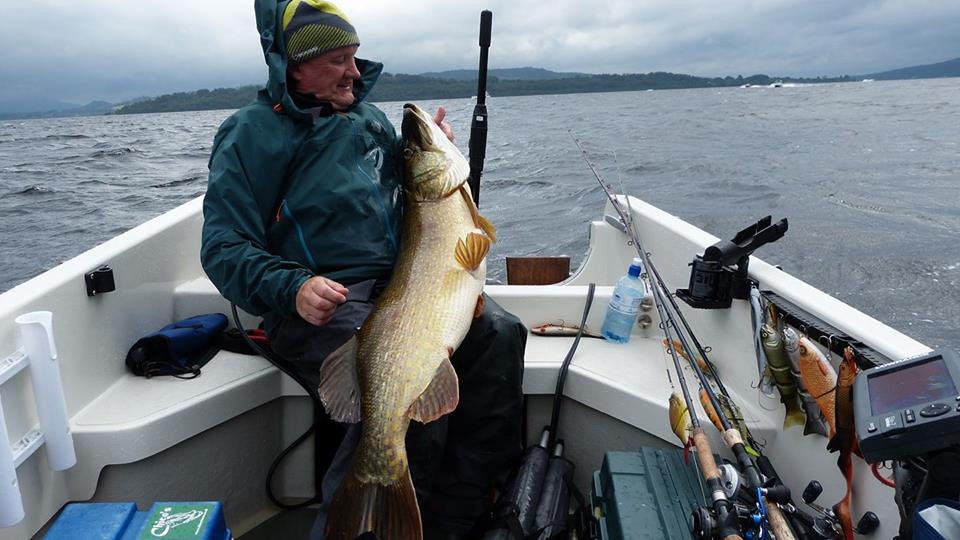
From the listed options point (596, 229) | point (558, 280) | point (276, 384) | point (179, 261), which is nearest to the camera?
point (276, 384)

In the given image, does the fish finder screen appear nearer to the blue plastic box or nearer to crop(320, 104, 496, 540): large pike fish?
crop(320, 104, 496, 540): large pike fish

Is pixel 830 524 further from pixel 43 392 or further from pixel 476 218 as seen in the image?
pixel 43 392

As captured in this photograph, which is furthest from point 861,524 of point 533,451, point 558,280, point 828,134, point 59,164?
point 828,134

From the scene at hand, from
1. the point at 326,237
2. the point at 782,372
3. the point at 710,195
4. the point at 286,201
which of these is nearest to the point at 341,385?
the point at 326,237

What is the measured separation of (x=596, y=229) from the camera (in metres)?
5.98

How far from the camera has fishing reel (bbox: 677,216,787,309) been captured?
324cm

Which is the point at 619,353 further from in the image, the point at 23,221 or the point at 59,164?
the point at 59,164

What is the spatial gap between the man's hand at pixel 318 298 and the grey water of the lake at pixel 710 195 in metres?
5.62

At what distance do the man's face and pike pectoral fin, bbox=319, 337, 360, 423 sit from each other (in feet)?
4.20

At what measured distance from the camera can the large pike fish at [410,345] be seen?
2346 millimetres

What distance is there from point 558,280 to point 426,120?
359 centimetres

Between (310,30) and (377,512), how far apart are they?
2065mm

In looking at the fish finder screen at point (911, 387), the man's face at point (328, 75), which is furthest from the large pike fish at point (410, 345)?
the fish finder screen at point (911, 387)

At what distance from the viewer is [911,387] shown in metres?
1.73
